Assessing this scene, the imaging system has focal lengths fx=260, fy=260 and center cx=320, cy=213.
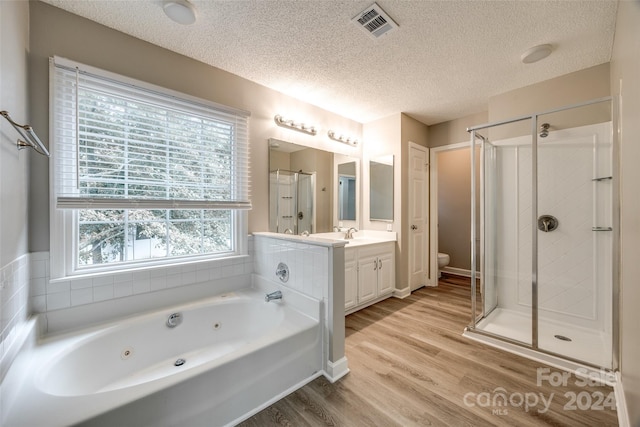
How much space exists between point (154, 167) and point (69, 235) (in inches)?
27.5

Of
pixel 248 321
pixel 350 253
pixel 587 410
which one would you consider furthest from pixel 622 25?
pixel 248 321

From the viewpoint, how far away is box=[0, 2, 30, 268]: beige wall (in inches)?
46.7

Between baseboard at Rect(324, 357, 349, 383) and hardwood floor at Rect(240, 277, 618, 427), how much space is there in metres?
0.04

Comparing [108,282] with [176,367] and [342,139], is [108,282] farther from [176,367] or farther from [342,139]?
[342,139]

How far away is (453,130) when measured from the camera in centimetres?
376

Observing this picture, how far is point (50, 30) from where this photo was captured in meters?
1.66

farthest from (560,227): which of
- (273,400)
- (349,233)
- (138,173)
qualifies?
(138,173)

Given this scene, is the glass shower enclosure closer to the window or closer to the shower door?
the shower door

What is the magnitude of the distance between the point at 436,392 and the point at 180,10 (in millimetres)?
2966

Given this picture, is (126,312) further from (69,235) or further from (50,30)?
(50,30)

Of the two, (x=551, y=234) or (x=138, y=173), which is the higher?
(x=138, y=173)

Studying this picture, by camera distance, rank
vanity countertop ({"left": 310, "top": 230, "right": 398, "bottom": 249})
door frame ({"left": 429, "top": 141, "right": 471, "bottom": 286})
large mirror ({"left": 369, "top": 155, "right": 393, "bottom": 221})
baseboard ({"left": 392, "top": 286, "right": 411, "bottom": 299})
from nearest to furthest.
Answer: vanity countertop ({"left": 310, "top": 230, "right": 398, "bottom": 249}) < baseboard ({"left": 392, "top": 286, "right": 411, "bottom": 299}) < large mirror ({"left": 369, "top": 155, "right": 393, "bottom": 221}) < door frame ({"left": 429, "top": 141, "right": 471, "bottom": 286})

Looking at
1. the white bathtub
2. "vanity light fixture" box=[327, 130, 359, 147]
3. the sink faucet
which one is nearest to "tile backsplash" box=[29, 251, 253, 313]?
the white bathtub

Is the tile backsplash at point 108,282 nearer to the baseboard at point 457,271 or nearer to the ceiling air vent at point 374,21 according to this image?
the ceiling air vent at point 374,21
